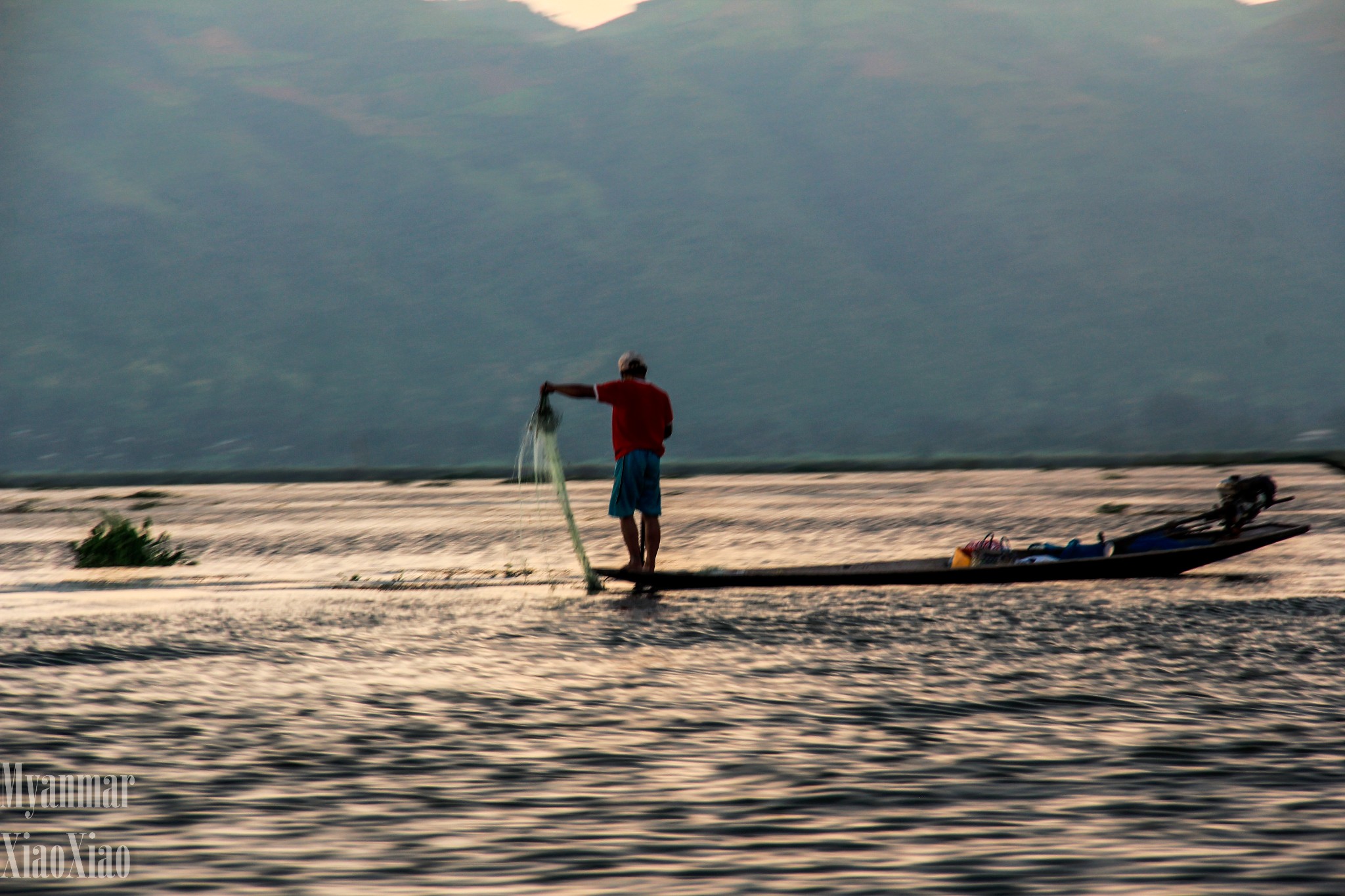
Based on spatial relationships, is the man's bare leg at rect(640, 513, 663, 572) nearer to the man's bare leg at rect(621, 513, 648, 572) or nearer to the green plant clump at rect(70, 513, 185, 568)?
the man's bare leg at rect(621, 513, 648, 572)

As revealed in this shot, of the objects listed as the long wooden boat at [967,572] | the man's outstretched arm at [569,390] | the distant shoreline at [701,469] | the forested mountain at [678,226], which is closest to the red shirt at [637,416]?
the man's outstretched arm at [569,390]

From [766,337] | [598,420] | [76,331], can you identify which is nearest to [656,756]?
[598,420]

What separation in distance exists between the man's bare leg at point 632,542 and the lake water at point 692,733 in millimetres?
507

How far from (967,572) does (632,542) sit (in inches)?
102

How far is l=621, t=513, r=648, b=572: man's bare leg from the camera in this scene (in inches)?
418

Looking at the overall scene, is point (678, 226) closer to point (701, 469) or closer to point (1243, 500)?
point (701, 469)

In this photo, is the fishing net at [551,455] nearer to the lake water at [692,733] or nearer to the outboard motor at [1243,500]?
the lake water at [692,733]

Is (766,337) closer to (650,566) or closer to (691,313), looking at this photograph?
(691,313)

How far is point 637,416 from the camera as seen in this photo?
10.5 meters

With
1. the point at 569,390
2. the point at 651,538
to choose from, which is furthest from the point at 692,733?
the point at 651,538

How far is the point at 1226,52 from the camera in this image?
15750cm

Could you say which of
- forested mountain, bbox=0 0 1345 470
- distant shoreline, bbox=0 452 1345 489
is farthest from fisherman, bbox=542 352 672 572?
forested mountain, bbox=0 0 1345 470

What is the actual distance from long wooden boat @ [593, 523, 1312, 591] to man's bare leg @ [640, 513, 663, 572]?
20 centimetres

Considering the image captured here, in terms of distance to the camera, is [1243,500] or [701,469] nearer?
[1243,500]
